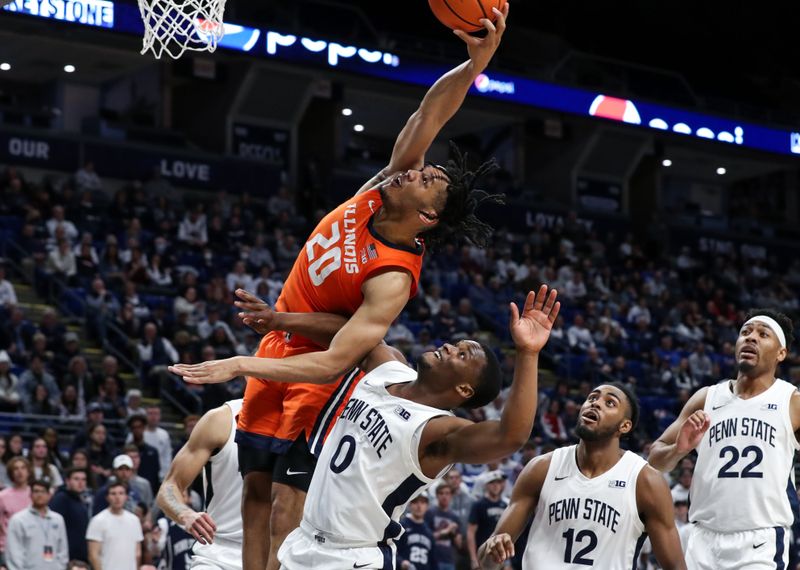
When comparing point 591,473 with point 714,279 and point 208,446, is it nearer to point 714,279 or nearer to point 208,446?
point 208,446

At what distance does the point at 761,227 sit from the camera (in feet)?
98.1

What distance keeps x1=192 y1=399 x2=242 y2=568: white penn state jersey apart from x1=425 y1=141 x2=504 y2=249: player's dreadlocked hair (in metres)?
1.74

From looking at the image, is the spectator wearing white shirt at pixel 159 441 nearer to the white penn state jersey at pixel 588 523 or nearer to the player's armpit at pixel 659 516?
the white penn state jersey at pixel 588 523

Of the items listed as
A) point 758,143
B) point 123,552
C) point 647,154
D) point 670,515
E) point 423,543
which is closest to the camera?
point 670,515

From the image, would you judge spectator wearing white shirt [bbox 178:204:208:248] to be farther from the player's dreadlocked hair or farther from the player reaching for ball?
the player's dreadlocked hair

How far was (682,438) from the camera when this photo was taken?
617cm

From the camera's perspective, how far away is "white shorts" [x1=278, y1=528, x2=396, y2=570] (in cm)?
496

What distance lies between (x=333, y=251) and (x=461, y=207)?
560 millimetres

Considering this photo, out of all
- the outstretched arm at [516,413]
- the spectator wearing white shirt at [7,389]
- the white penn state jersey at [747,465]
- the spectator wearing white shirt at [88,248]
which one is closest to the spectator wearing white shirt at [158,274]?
the spectator wearing white shirt at [88,248]

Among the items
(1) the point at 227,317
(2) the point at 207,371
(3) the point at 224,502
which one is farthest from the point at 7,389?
(2) the point at 207,371

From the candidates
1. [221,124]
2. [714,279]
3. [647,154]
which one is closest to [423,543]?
[221,124]

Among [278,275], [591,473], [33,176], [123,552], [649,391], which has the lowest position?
[123,552]

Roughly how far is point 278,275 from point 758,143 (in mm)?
12024

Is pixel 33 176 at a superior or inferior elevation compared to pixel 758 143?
inferior
